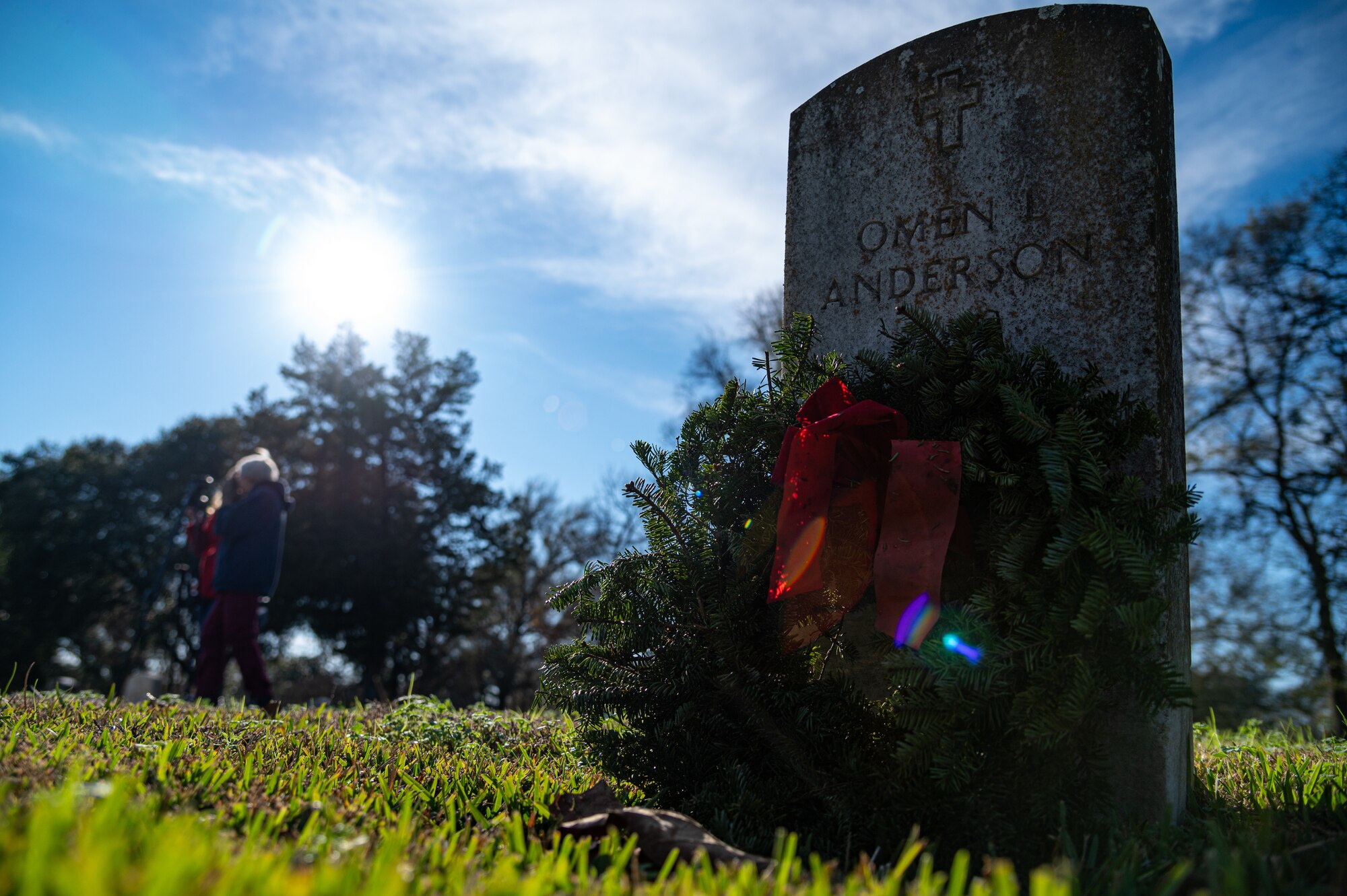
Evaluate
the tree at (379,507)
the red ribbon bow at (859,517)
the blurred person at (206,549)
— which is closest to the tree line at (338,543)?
the tree at (379,507)

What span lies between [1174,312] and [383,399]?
25705 mm

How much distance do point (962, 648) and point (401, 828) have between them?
1543 mm

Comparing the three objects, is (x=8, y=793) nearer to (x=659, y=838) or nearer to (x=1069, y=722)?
(x=659, y=838)

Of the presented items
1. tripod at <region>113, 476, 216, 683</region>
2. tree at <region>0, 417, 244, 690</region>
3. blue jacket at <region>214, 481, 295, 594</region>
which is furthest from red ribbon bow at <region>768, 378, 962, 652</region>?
tree at <region>0, 417, 244, 690</region>

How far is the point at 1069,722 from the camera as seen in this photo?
2254mm

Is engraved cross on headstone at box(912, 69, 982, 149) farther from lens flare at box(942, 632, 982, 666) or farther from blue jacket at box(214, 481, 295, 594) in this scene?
blue jacket at box(214, 481, 295, 594)

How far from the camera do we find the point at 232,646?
588cm

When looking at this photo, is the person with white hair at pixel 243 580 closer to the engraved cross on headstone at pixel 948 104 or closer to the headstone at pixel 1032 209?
the headstone at pixel 1032 209

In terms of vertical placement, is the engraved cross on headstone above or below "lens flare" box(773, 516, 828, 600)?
above

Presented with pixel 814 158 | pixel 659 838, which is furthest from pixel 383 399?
pixel 659 838

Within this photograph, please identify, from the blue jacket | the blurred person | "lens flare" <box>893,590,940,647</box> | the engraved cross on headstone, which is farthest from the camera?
the blurred person

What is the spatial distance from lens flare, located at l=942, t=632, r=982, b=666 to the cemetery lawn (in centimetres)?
49

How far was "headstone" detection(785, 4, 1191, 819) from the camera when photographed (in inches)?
119

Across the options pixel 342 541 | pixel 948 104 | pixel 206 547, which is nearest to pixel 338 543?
pixel 342 541
